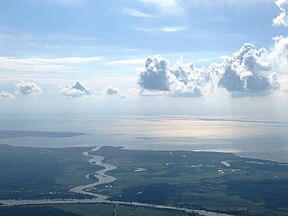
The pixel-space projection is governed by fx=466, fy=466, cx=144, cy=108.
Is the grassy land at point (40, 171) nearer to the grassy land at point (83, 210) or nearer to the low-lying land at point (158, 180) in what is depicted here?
the low-lying land at point (158, 180)

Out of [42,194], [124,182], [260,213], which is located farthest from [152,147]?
[260,213]

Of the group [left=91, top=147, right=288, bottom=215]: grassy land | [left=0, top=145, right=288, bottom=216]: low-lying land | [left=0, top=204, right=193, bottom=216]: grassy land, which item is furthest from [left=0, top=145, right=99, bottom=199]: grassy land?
[left=0, top=204, right=193, bottom=216]: grassy land

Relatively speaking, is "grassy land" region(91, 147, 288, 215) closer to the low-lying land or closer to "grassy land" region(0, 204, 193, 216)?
the low-lying land

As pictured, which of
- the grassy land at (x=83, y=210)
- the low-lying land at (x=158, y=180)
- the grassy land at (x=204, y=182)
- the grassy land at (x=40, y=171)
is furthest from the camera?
the grassy land at (x=40, y=171)

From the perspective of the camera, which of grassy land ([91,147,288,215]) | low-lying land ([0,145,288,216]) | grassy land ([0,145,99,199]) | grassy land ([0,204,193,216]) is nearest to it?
grassy land ([0,204,193,216])

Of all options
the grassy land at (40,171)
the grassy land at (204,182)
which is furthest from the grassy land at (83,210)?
→ the grassy land at (40,171)

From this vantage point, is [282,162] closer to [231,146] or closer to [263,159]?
[263,159]

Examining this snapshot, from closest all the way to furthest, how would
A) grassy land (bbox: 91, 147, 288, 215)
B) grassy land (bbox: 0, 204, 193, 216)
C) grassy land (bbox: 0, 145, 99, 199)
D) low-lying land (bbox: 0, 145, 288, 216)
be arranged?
grassy land (bbox: 0, 204, 193, 216) → low-lying land (bbox: 0, 145, 288, 216) → grassy land (bbox: 91, 147, 288, 215) → grassy land (bbox: 0, 145, 99, 199)

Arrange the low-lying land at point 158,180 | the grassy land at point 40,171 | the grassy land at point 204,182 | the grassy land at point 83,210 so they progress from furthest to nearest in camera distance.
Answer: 1. the grassy land at point 40,171
2. the grassy land at point 204,182
3. the low-lying land at point 158,180
4. the grassy land at point 83,210
